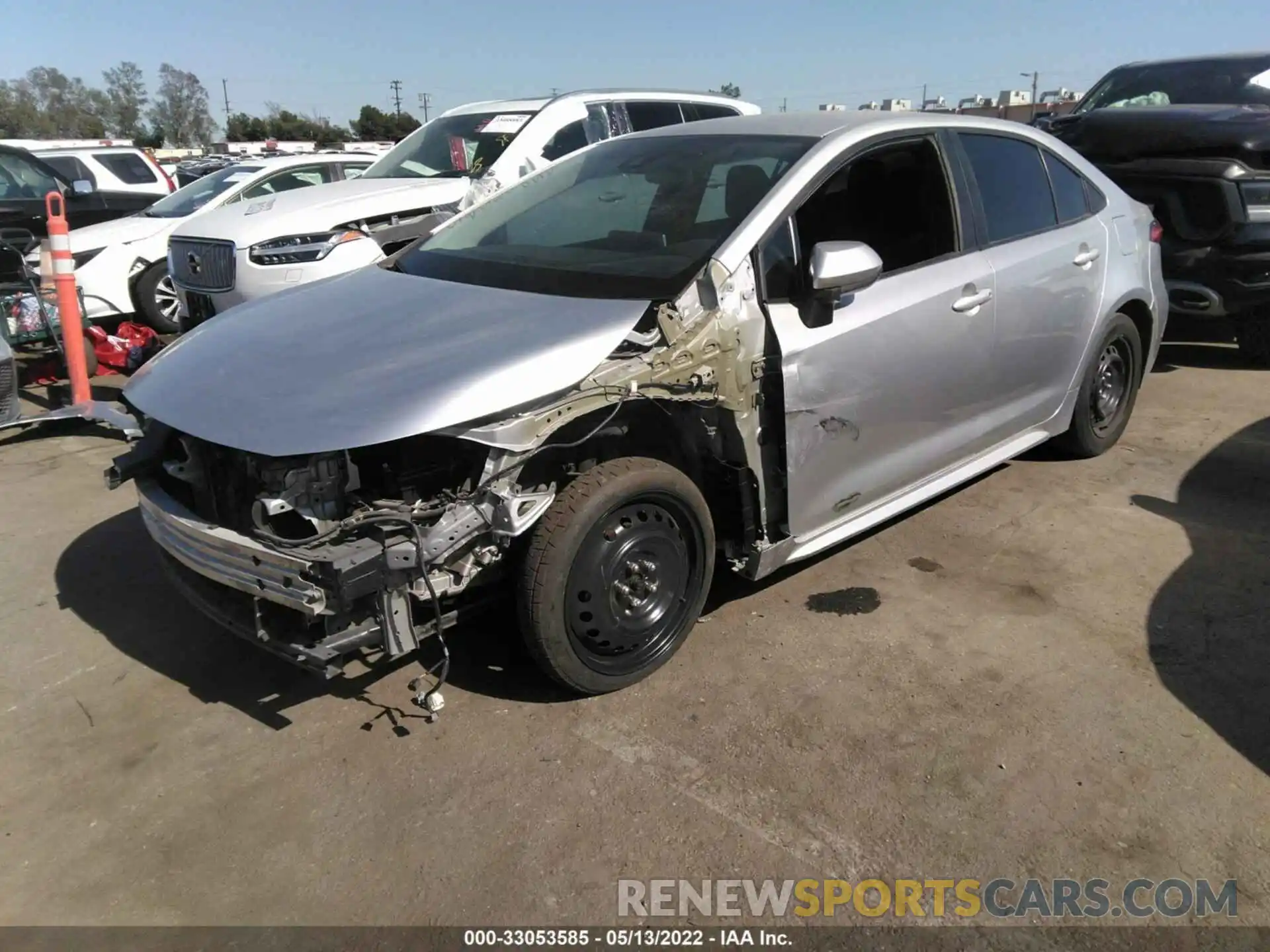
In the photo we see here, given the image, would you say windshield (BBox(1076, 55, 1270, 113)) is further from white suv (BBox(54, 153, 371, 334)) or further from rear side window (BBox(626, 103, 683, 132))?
white suv (BBox(54, 153, 371, 334))

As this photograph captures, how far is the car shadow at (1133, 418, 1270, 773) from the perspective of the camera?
10.2 feet

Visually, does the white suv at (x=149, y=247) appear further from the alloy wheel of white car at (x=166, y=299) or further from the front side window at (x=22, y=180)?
the front side window at (x=22, y=180)

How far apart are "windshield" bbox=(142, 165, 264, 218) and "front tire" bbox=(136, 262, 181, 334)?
2.27 ft

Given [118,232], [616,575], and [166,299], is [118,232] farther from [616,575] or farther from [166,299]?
[616,575]

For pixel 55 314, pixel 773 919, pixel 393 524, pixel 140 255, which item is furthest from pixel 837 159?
pixel 140 255

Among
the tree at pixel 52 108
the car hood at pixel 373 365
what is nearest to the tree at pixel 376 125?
the tree at pixel 52 108

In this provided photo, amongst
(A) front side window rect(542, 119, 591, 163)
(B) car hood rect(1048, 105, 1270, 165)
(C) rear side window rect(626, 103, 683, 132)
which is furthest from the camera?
(C) rear side window rect(626, 103, 683, 132)

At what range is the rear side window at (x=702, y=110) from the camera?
8.28 metres

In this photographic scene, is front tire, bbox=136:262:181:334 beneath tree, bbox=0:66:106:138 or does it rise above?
beneath

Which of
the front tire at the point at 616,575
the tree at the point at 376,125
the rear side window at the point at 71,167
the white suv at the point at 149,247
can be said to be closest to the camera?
the front tire at the point at 616,575

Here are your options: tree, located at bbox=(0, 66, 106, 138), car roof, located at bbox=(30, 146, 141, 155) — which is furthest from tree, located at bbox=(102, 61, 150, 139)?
car roof, located at bbox=(30, 146, 141, 155)

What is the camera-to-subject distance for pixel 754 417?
3271 mm

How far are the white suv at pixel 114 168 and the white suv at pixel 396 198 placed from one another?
4.89 meters

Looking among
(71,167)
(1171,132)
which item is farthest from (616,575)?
(71,167)
